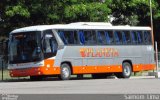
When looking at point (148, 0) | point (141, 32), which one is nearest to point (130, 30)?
point (141, 32)

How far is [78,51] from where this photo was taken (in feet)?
117

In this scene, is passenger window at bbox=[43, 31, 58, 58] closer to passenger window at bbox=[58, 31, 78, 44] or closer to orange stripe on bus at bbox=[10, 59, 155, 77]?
orange stripe on bus at bbox=[10, 59, 155, 77]

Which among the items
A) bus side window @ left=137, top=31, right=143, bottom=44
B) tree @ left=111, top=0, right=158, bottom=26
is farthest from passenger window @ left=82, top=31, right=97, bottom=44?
tree @ left=111, top=0, right=158, bottom=26

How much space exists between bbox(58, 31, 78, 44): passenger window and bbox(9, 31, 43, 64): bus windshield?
1.51 metres

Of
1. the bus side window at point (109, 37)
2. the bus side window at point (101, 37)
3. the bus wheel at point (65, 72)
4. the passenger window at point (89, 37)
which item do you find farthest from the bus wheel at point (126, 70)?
the bus wheel at point (65, 72)

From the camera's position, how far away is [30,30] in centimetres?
3469

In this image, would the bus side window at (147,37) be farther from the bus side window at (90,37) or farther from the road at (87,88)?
the road at (87,88)

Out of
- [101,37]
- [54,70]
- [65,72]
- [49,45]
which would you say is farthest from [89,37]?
[54,70]

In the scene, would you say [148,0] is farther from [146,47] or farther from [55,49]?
[55,49]

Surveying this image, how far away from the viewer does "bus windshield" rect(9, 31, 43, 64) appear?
1347 inches

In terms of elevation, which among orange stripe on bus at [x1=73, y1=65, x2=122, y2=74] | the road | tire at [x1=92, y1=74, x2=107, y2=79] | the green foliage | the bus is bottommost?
tire at [x1=92, y1=74, x2=107, y2=79]

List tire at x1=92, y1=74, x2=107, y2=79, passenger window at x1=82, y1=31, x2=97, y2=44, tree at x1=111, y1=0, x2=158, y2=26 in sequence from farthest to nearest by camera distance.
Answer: tree at x1=111, y1=0, x2=158, y2=26 < tire at x1=92, y1=74, x2=107, y2=79 < passenger window at x1=82, y1=31, x2=97, y2=44

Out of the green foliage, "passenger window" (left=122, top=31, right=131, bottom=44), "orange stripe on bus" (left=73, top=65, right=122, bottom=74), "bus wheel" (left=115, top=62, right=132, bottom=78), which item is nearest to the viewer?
"orange stripe on bus" (left=73, top=65, right=122, bottom=74)

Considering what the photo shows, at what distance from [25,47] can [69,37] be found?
8.63ft
